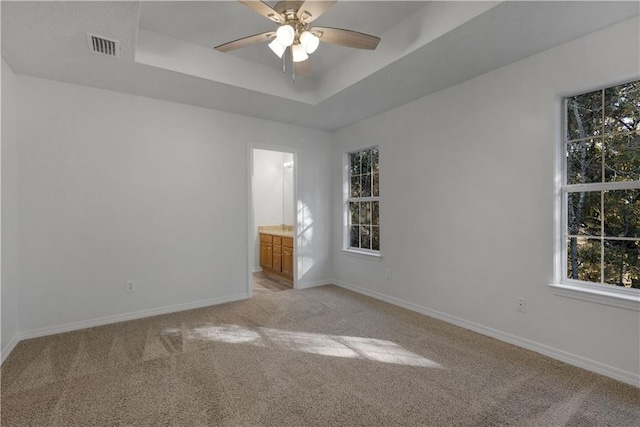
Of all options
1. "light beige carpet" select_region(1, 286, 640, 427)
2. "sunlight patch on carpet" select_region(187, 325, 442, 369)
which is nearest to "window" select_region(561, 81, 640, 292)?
"light beige carpet" select_region(1, 286, 640, 427)

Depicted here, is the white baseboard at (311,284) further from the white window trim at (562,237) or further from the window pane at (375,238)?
the white window trim at (562,237)

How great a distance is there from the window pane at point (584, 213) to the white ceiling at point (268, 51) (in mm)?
1245

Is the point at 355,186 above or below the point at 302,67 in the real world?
below

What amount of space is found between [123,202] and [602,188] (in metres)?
4.50

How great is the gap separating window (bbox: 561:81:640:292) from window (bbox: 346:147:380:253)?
220cm

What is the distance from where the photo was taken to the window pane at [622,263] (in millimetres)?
2230

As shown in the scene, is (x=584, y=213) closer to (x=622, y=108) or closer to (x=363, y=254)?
(x=622, y=108)

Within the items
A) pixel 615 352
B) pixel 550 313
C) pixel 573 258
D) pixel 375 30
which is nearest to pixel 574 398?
pixel 615 352

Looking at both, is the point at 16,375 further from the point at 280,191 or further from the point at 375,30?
the point at 280,191

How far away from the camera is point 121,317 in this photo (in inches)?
133

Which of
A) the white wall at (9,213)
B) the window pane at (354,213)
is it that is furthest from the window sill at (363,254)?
the white wall at (9,213)

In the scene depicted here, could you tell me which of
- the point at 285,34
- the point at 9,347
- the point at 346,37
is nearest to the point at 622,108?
the point at 346,37

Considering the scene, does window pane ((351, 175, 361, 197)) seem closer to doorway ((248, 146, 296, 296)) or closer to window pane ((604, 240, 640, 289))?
doorway ((248, 146, 296, 296))

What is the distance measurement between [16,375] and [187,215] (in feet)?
6.67
